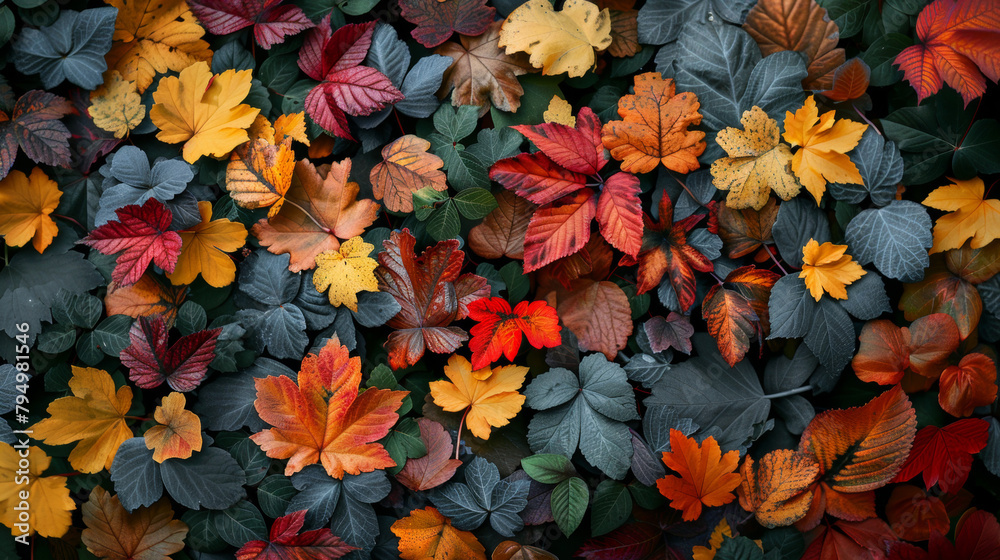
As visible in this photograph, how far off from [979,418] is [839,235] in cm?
39

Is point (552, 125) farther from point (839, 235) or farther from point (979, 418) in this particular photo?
point (979, 418)

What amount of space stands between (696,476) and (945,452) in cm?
43

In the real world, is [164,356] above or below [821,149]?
below

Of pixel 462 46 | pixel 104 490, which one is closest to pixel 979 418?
pixel 462 46

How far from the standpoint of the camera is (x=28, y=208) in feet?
3.24

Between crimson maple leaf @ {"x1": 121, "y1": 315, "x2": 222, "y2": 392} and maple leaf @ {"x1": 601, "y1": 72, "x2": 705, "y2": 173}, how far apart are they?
72 centimetres

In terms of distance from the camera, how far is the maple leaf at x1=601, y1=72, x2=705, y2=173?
0.97 m

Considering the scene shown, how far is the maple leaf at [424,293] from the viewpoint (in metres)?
0.97

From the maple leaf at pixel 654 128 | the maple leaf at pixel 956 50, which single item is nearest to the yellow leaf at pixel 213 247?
the maple leaf at pixel 654 128

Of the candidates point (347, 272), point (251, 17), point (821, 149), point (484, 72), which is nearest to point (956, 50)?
point (821, 149)

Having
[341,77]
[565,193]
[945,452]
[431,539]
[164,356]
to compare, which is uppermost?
[341,77]

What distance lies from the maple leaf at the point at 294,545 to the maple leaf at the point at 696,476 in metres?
0.54

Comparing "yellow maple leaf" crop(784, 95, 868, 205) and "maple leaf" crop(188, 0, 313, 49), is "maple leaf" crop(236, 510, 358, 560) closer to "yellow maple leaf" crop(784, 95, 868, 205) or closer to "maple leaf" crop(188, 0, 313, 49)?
"maple leaf" crop(188, 0, 313, 49)

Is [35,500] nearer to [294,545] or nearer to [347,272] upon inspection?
[294,545]
